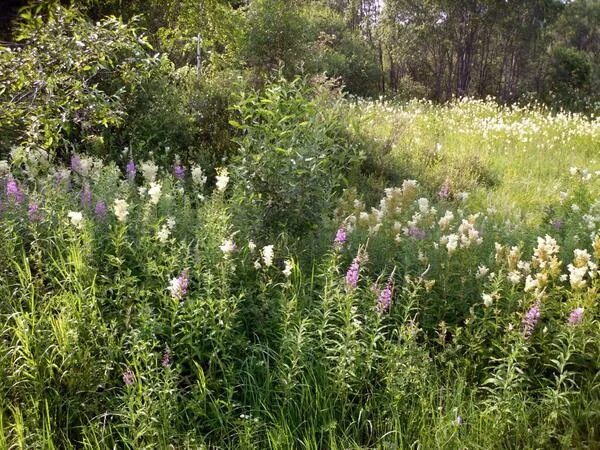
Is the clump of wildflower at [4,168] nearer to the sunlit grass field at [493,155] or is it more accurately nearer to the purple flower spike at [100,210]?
the purple flower spike at [100,210]

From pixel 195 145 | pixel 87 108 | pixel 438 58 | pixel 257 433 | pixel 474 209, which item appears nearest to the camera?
pixel 257 433

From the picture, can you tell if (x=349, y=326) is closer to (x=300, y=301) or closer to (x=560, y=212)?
(x=300, y=301)

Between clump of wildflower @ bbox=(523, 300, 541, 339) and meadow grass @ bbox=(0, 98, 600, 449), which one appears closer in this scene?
meadow grass @ bbox=(0, 98, 600, 449)

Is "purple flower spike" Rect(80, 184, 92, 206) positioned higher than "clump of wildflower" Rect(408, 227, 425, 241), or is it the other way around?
"purple flower spike" Rect(80, 184, 92, 206)

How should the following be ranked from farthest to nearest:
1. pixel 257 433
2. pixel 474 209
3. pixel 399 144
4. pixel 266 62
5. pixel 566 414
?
pixel 266 62
pixel 399 144
pixel 474 209
pixel 566 414
pixel 257 433

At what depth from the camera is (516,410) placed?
258 cm

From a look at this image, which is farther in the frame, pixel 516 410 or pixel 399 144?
pixel 399 144

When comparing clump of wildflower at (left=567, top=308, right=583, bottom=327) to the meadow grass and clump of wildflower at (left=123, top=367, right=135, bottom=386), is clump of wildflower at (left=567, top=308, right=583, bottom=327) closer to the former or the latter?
the meadow grass

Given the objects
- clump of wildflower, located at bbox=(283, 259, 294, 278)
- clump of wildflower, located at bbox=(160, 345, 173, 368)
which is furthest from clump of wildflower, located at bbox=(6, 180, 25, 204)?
clump of wildflower, located at bbox=(283, 259, 294, 278)

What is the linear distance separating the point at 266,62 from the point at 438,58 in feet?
48.3

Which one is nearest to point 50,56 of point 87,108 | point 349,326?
point 87,108

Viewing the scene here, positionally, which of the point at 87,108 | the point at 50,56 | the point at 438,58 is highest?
the point at 50,56

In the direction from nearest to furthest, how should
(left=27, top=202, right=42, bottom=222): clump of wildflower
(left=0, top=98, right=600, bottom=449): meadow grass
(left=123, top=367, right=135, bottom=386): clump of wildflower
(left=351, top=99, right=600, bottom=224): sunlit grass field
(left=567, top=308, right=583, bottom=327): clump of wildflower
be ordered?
(left=123, top=367, right=135, bottom=386): clump of wildflower, (left=0, top=98, right=600, bottom=449): meadow grass, (left=567, top=308, right=583, bottom=327): clump of wildflower, (left=27, top=202, right=42, bottom=222): clump of wildflower, (left=351, top=99, right=600, bottom=224): sunlit grass field

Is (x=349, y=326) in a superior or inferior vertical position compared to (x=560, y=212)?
superior
